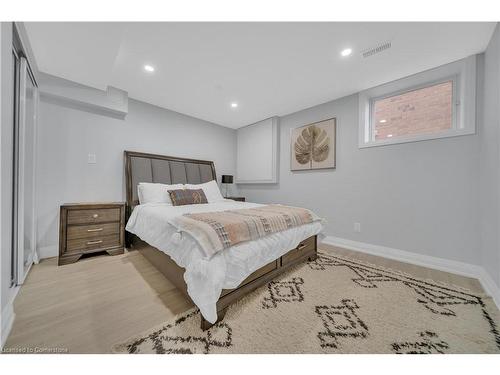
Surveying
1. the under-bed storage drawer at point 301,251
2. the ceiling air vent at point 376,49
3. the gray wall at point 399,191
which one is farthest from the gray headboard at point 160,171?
the ceiling air vent at point 376,49

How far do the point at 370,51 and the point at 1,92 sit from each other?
295 centimetres

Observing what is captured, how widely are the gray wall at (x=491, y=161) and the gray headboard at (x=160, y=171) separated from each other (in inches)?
149

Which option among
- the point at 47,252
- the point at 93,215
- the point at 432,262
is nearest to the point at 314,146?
the point at 432,262

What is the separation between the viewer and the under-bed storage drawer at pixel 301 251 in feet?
6.41

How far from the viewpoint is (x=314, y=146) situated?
3.35 metres

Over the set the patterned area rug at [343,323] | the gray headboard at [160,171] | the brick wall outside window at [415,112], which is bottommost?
the patterned area rug at [343,323]

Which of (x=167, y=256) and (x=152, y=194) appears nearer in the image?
(x=167, y=256)

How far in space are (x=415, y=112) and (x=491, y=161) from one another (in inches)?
42.3

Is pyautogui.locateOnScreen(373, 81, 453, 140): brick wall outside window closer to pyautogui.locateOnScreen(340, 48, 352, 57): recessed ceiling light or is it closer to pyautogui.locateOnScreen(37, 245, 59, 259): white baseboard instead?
pyautogui.locateOnScreen(340, 48, 352, 57): recessed ceiling light

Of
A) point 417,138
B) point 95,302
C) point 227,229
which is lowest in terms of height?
point 95,302

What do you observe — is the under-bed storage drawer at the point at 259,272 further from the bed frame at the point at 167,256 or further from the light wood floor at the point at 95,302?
the light wood floor at the point at 95,302

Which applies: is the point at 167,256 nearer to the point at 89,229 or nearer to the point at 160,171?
the point at 89,229

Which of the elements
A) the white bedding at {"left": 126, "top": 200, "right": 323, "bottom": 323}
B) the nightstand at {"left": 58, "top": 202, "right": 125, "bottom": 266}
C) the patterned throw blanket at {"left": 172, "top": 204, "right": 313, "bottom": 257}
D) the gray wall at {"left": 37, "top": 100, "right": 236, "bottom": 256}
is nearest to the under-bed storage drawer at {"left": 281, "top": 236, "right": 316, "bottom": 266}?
the white bedding at {"left": 126, "top": 200, "right": 323, "bottom": 323}

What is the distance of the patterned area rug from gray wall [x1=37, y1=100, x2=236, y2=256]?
238cm
